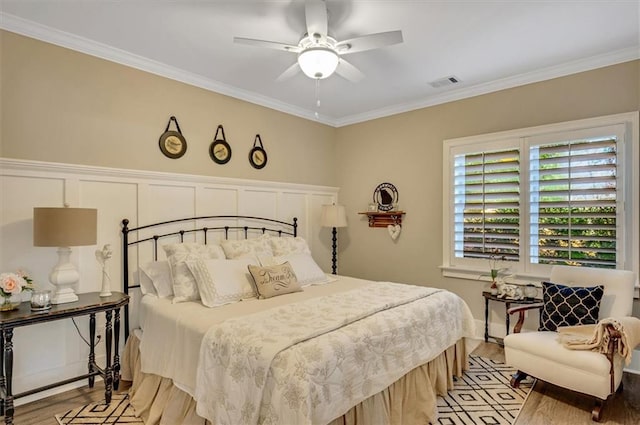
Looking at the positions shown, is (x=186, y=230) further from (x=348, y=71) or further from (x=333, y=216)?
(x=348, y=71)

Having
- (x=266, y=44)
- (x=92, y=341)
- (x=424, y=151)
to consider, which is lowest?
(x=92, y=341)

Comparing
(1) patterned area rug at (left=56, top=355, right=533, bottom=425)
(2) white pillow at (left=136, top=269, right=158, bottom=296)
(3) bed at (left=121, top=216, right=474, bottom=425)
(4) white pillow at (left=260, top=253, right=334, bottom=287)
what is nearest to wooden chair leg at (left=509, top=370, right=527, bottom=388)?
(1) patterned area rug at (left=56, top=355, right=533, bottom=425)

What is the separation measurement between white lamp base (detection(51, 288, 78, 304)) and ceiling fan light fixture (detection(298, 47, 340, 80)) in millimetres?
2385

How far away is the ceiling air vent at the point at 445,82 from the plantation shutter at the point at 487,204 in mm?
818

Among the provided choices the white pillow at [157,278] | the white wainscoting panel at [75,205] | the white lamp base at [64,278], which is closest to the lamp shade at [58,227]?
the white lamp base at [64,278]

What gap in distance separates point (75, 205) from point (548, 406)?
398 cm

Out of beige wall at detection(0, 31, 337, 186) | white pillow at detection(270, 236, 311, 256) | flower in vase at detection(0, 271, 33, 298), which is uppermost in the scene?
beige wall at detection(0, 31, 337, 186)

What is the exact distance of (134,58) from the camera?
3.22 metres

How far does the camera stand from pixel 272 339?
6.37ft

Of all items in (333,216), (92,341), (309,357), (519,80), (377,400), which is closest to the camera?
(309,357)

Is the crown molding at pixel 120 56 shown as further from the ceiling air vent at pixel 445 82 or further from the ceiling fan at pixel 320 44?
the ceiling air vent at pixel 445 82

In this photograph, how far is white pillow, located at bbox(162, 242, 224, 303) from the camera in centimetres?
282

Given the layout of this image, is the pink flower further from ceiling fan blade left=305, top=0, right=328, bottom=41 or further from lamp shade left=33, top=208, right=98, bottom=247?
ceiling fan blade left=305, top=0, right=328, bottom=41

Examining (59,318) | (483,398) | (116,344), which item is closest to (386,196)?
(483,398)
